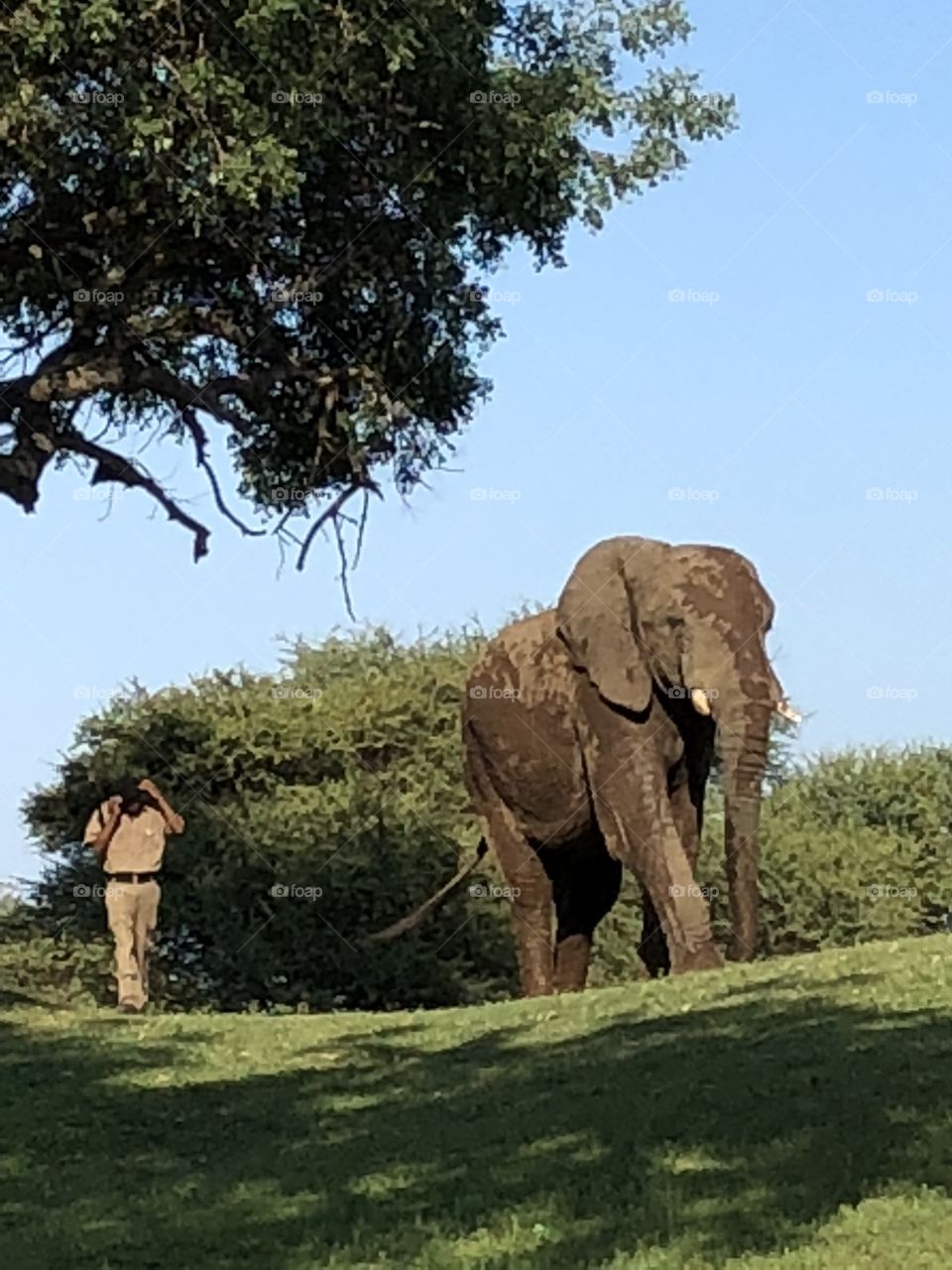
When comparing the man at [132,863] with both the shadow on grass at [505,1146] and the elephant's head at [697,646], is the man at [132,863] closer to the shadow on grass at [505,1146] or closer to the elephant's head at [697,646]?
the elephant's head at [697,646]

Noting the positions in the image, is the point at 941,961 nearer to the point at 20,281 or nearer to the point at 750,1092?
the point at 750,1092

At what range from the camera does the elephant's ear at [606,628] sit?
1919cm

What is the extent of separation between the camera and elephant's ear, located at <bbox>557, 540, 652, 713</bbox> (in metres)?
19.2

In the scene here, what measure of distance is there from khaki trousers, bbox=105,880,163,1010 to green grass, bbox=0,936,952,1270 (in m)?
6.35

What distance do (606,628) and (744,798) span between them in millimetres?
2182

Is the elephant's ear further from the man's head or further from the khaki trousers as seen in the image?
the khaki trousers

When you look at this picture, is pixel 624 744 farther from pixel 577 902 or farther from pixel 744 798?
pixel 577 902

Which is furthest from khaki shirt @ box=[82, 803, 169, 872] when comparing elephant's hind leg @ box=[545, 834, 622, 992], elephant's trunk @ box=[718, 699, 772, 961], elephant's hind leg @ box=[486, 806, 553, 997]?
elephant's trunk @ box=[718, 699, 772, 961]

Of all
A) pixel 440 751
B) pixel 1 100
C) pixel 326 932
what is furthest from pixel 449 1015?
pixel 440 751

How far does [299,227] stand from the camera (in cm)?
1836

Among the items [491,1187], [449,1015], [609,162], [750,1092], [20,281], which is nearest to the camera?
[491,1187]

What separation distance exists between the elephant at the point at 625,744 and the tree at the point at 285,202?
7.26 ft

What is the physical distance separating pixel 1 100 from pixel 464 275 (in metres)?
4.49

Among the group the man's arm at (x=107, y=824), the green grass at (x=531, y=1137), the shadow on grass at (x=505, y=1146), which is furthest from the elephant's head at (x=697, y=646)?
the man's arm at (x=107, y=824)
